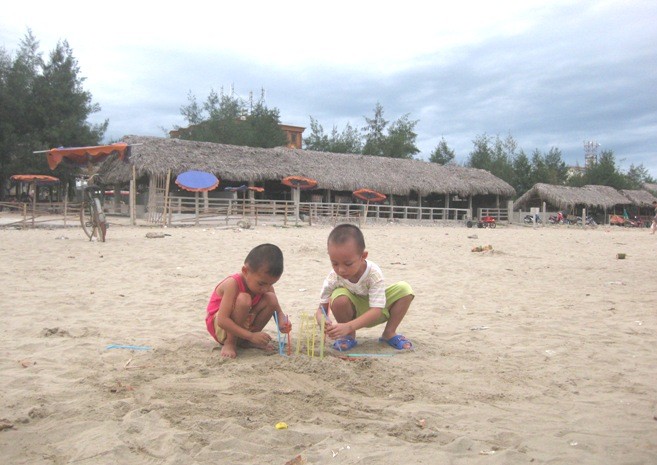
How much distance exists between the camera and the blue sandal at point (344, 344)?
3.55 meters

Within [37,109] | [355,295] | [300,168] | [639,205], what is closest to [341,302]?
[355,295]

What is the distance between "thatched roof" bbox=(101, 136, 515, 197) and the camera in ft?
76.6

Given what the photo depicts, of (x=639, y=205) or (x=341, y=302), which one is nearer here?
(x=341, y=302)

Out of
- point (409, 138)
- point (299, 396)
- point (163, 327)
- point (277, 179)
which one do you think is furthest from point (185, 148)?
point (409, 138)

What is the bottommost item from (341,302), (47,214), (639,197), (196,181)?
(341,302)

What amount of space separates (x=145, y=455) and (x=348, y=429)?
0.84 meters

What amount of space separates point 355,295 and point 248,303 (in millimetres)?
834

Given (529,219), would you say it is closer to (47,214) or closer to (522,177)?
(522,177)

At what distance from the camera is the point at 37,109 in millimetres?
29188

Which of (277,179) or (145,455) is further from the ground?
(277,179)

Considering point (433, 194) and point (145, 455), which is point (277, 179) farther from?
point (145, 455)

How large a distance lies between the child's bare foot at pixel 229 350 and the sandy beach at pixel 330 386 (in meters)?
0.10

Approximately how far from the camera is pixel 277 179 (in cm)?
2653

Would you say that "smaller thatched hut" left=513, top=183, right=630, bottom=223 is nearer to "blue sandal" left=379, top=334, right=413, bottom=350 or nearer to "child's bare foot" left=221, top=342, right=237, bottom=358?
"blue sandal" left=379, top=334, right=413, bottom=350
